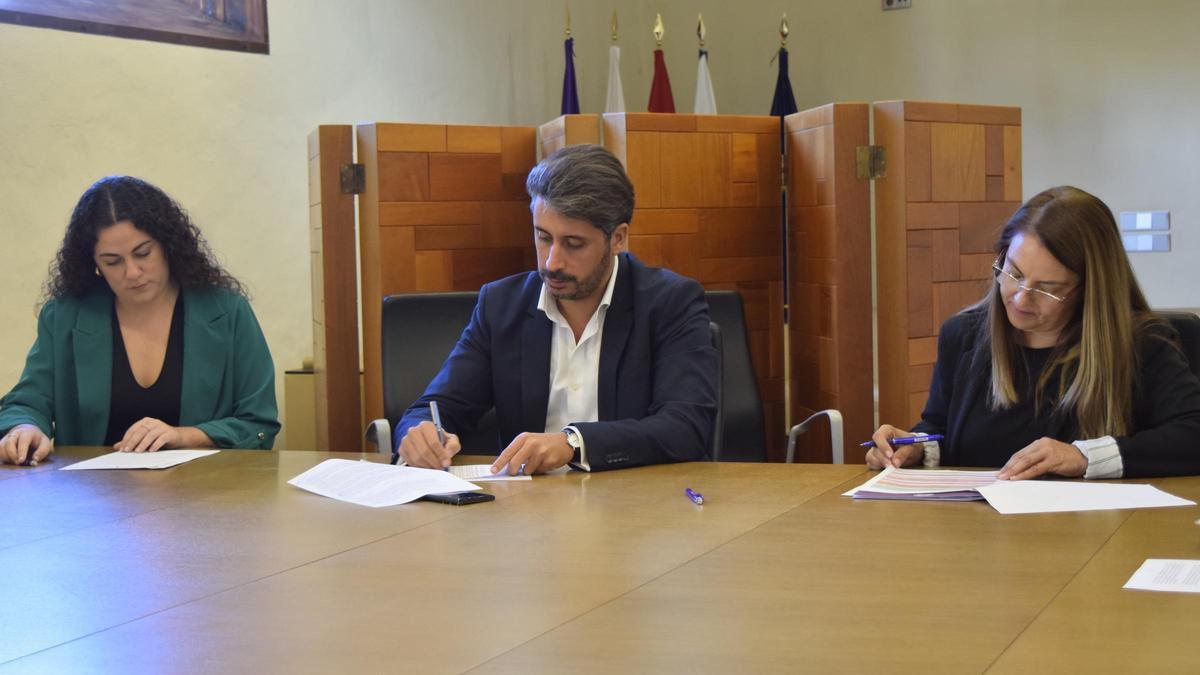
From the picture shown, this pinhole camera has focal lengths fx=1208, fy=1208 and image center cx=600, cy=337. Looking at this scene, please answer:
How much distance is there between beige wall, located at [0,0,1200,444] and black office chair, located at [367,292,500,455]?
2347 mm

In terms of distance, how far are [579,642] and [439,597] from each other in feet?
0.92

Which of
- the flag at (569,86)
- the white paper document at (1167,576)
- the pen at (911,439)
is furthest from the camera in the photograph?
the flag at (569,86)

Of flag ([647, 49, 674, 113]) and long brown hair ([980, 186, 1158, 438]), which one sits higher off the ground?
flag ([647, 49, 674, 113])

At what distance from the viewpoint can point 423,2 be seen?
21.2 ft

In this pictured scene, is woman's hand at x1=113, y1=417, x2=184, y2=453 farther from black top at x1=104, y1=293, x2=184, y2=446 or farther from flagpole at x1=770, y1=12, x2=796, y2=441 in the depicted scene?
flagpole at x1=770, y1=12, x2=796, y2=441

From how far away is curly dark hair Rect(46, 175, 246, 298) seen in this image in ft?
10.4

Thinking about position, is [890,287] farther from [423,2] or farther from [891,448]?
[423,2]

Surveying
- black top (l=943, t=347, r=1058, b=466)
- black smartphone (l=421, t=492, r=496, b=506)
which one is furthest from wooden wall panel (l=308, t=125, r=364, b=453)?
black top (l=943, t=347, r=1058, b=466)

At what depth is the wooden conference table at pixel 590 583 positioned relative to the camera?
4.50 ft

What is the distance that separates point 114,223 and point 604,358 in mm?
A: 1356

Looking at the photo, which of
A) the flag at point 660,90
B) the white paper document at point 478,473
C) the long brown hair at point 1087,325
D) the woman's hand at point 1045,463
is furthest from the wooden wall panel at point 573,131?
the flag at point 660,90

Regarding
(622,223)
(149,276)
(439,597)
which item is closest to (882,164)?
(622,223)

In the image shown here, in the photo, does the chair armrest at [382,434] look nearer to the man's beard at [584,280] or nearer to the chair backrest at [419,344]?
the chair backrest at [419,344]

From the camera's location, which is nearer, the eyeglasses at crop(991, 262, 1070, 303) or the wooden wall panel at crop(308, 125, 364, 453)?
the eyeglasses at crop(991, 262, 1070, 303)
